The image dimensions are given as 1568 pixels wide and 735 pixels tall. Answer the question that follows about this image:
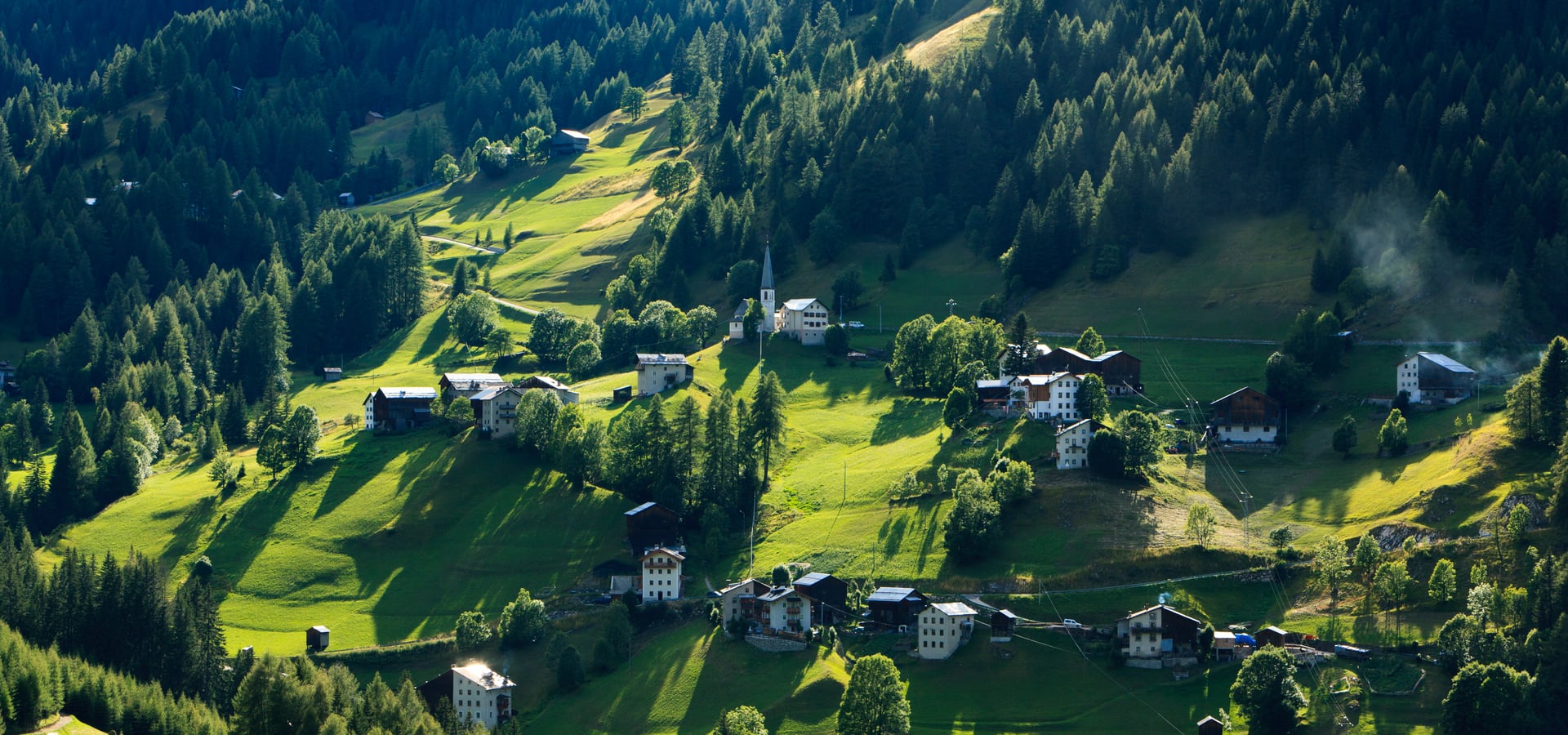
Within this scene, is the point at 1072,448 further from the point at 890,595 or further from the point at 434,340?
the point at 434,340

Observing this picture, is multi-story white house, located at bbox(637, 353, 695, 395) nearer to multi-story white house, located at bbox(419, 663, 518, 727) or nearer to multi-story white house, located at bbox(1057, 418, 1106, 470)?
multi-story white house, located at bbox(1057, 418, 1106, 470)

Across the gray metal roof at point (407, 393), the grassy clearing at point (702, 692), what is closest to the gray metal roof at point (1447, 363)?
the grassy clearing at point (702, 692)

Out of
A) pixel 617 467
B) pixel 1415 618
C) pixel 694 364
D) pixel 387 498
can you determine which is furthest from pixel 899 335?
pixel 1415 618

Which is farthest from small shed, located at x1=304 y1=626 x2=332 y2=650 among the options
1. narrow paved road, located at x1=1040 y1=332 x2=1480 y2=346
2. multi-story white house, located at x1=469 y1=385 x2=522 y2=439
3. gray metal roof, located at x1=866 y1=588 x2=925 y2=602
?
narrow paved road, located at x1=1040 y1=332 x2=1480 y2=346

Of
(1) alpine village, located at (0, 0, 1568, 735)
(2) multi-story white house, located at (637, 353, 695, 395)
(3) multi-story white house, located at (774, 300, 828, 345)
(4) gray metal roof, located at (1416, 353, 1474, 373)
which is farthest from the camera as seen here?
(3) multi-story white house, located at (774, 300, 828, 345)

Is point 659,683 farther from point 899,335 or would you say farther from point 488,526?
point 899,335
